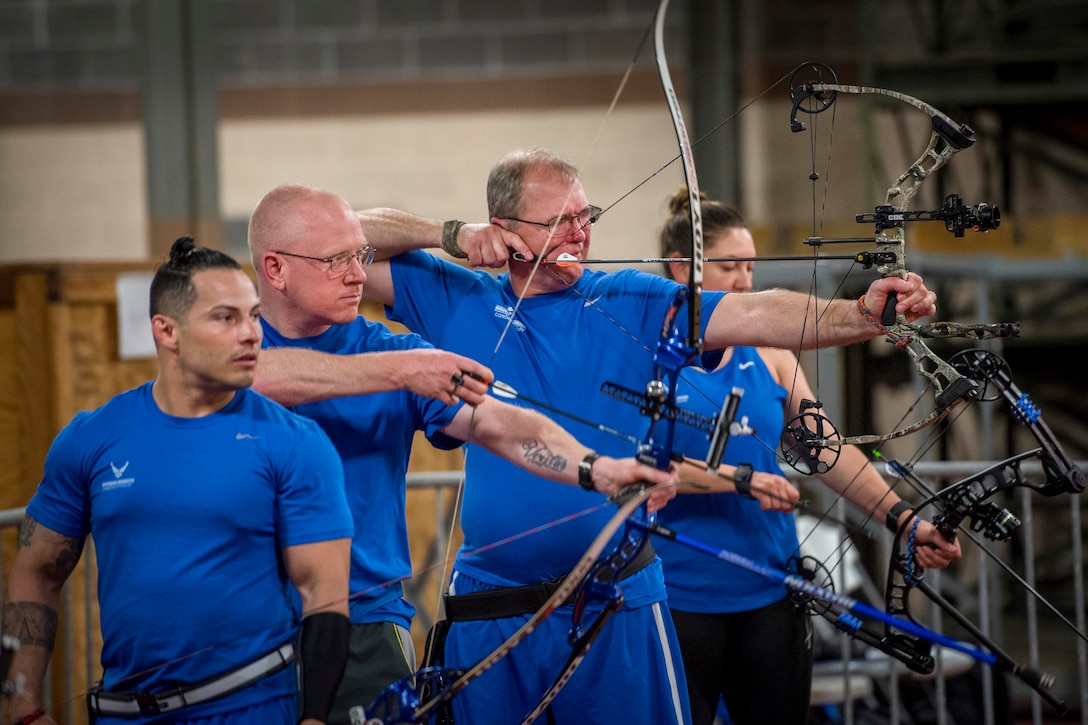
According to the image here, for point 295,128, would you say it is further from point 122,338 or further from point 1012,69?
point 1012,69

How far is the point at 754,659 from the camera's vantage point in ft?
7.73

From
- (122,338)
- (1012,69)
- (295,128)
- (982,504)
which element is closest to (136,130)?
(295,128)

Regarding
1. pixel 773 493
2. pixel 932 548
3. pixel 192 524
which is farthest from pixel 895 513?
pixel 192 524

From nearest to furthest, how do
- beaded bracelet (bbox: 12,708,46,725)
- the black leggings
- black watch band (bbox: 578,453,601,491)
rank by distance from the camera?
beaded bracelet (bbox: 12,708,46,725) → black watch band (bbox: 578,453,601,491) → the black leggings

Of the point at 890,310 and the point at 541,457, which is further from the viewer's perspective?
the point at 541,457

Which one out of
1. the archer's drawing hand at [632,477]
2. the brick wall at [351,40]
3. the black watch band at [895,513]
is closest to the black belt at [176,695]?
the archer's drawing hand at [632,477]

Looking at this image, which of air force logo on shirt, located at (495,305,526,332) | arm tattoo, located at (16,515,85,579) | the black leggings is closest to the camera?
arm tattoo, located at (16,515,85,579)

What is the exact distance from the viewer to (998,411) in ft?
18.9

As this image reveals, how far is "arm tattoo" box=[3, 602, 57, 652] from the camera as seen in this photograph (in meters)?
1.65

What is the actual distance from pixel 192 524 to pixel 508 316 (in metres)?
0.77

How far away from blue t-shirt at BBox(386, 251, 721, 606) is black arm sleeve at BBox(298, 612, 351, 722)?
0.43m

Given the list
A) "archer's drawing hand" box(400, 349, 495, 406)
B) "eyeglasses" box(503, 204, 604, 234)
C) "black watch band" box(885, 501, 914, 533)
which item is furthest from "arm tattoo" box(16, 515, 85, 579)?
"black watch band" box(885, 501, 914, 533)

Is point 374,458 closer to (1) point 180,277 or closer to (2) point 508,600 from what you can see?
(2) point 508,600

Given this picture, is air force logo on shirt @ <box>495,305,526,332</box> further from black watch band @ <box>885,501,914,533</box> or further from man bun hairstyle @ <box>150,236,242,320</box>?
black watch band @ <box>885,501,914,533</box>
